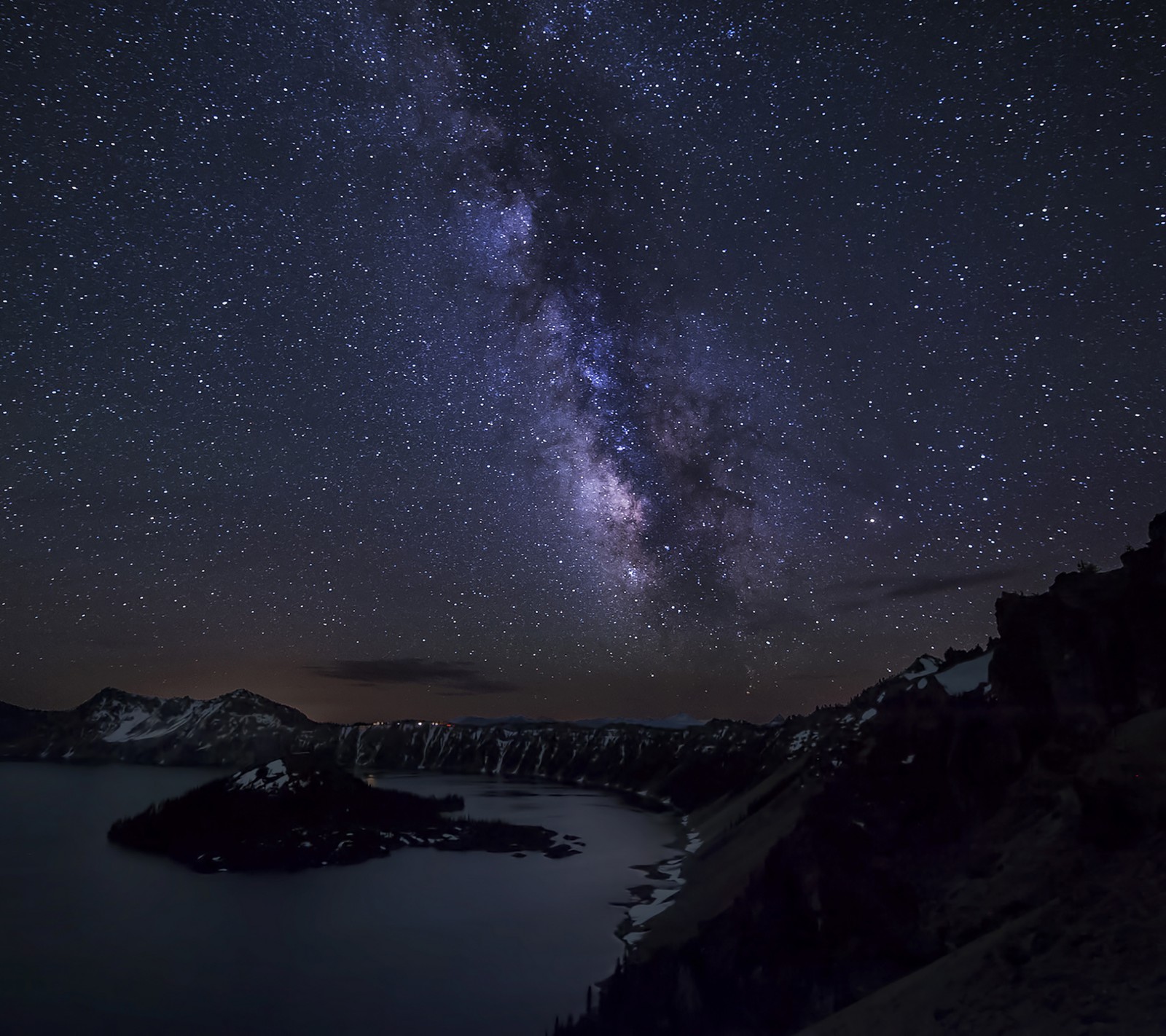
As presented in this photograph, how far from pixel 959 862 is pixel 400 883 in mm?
63628

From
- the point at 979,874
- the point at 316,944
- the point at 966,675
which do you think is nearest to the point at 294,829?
the point at 316,944

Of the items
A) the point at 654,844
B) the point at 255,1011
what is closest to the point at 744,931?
the point at 255,1011

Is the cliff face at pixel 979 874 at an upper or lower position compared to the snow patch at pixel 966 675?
lower

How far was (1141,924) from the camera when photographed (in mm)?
15234

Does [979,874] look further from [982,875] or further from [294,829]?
[294,829]

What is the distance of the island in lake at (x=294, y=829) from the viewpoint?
276 ft

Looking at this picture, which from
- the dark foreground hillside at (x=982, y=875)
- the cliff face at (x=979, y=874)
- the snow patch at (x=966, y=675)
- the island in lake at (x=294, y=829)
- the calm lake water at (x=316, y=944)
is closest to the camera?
the dark foreground hillside at (x=982, y=875)

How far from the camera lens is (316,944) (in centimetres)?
5428

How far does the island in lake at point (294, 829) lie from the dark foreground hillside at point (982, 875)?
5230 centimetres

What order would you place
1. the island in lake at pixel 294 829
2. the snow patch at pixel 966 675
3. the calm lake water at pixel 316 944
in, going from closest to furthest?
the calm lake water at pixel 316 944 < the snow patch at pixel 966 675 < the island in lake at pixel 294 829

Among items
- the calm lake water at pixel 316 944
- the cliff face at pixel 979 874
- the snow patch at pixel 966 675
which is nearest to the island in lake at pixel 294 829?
the calm lake water at pixel 316 944

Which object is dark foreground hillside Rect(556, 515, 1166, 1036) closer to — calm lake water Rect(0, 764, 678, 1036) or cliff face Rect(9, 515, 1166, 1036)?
cliff face Rect(9, 515, 1166, 1036)

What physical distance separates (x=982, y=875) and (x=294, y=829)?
86656 millimetres

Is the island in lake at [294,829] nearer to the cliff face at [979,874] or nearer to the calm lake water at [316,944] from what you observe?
the calm lake water at [316,944]
